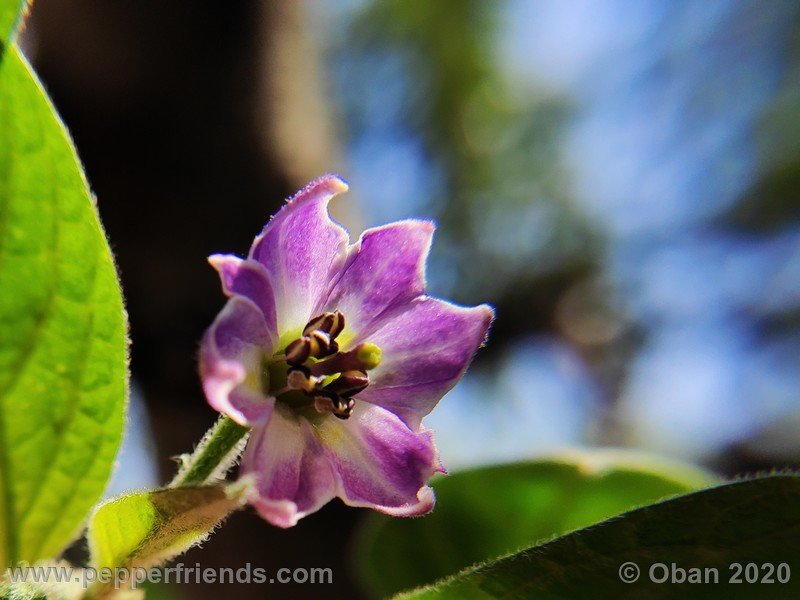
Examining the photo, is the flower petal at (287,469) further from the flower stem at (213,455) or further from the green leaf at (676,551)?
the green leaf at (676,551)

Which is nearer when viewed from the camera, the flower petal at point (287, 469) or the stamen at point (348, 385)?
the flower petal at point (287, 469)

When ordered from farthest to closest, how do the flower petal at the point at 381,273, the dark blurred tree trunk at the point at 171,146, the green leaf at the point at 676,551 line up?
the dark blurred tree trunk at the point at 171,146 → the flower petal at the point at 381,273 → the green leaf at the point at 676,551

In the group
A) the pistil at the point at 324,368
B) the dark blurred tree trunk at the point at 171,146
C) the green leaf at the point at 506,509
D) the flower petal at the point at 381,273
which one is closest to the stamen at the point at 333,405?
the pistil at the point at 324,368

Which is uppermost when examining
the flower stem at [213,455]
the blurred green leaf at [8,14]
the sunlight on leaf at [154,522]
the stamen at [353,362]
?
the blurred green leaf at [8,14]

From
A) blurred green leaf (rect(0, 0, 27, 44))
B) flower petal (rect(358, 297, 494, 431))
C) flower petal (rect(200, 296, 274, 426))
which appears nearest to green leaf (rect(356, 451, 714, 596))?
flower petal (rect(358, 297, 494, 431))

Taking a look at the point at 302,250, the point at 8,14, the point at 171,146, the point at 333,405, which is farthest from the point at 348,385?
the point at 171,146

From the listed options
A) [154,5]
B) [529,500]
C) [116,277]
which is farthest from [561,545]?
[154,5]

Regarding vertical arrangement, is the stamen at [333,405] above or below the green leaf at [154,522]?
above

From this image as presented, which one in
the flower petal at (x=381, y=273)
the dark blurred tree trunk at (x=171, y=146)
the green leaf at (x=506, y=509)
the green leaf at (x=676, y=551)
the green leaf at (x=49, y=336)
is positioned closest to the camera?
the green leaf at (x=676, y=551)
